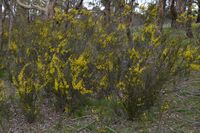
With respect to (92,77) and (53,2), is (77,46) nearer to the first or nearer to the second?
(92,77)

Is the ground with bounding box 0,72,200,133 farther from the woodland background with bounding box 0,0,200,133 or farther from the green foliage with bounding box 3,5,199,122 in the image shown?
the green foliage with bounding box 3,5,199,122

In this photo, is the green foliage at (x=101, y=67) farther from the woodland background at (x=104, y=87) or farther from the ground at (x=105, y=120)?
the ground at (x=105, y=120)

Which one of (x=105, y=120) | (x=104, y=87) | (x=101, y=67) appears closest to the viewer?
(x=105, y=120)

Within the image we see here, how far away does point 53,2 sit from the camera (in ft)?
29.6

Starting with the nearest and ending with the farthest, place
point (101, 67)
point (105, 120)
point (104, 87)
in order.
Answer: point (105, 120)
point (101, 67)
point (104, 87)

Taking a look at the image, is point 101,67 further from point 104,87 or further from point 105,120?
point 105,120

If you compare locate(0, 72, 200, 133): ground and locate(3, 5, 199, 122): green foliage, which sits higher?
locate(3, 5, 199, 122): green foliage

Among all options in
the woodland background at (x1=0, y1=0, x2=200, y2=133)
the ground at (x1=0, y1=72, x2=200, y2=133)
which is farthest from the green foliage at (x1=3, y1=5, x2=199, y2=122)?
the ground at (x1=0, y1=72, x2=200, y2=133)

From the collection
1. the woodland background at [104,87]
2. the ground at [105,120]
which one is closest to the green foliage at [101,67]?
the woodland background at [104,87]

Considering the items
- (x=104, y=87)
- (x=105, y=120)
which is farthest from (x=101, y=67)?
(x=105, y=120)

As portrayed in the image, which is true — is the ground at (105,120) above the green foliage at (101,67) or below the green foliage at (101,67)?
below

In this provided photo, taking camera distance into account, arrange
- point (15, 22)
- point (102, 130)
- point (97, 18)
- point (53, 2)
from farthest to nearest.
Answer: point (15, 22) → point (53, 2) → point (97, 18) → point (102, 130)

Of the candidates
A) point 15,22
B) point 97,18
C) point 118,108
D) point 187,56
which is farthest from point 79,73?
point 15,22

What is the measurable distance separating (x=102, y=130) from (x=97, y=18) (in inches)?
127
